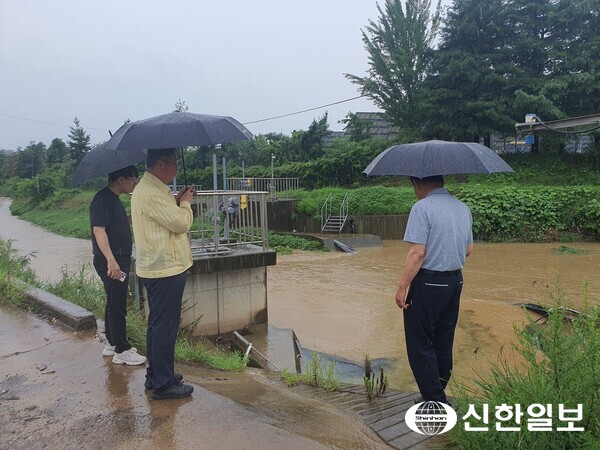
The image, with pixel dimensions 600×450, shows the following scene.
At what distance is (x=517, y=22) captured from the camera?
25359 mm

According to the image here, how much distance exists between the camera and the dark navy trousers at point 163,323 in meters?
3.20

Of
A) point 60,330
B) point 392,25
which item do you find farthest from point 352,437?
point 392,25

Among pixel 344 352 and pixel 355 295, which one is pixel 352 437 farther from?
pixel 355 295

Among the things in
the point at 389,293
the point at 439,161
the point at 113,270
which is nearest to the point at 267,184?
the point at 389,293

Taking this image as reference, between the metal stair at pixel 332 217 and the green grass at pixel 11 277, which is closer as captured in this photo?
the green grass at pixel 11 277

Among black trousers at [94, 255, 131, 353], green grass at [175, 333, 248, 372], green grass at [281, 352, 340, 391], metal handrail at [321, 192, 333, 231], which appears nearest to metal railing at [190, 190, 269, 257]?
green grass at [175, 333, 248, 372]

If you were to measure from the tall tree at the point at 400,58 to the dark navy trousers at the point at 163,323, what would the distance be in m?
26.7

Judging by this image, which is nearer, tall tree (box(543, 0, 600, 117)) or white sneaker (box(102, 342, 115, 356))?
white sneaker (box(102, 342, 115, 356))

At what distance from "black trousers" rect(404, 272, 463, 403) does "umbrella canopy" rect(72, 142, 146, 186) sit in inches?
91.4

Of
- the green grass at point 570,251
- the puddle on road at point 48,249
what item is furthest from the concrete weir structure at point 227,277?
the green grass at point 570,251

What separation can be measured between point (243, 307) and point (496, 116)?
21187 mm

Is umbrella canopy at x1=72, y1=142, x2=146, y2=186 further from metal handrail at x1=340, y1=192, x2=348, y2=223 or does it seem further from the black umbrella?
metal handrail at x1=340, y1=192, x2=348, y2=223

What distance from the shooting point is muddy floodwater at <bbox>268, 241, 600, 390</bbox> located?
6.81 metres

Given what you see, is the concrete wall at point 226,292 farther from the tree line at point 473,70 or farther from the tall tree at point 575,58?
→ the tall tree at point 575,58
